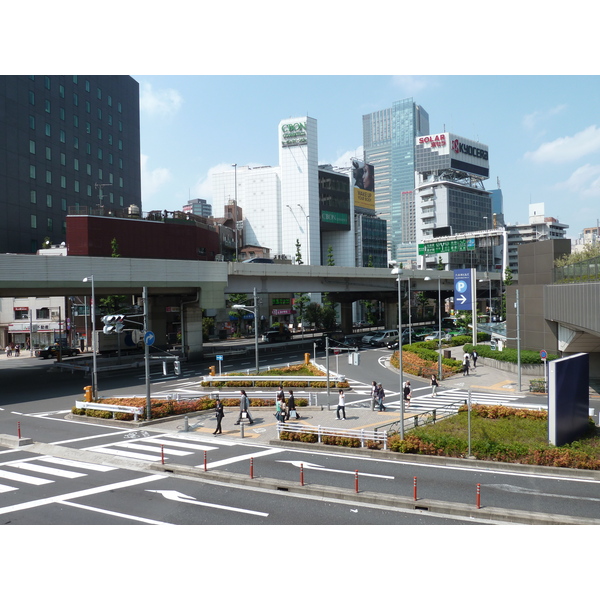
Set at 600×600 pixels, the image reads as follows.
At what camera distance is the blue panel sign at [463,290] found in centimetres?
5012

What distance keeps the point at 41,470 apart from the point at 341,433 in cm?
1180

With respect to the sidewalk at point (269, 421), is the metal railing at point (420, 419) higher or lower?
higher

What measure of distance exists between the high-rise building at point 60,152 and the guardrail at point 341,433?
49237 mm

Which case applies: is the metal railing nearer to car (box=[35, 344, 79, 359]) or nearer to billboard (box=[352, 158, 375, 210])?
car (box=[35, 344, 79, 359])

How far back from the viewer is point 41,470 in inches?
786

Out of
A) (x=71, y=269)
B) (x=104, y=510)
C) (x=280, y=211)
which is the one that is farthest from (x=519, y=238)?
(x=104, y=510)

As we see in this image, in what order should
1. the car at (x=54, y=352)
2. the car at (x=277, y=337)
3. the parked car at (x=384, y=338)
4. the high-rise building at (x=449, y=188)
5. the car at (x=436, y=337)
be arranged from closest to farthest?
the car at (x=436, y=337) → the car at (x=54, y=352) → the parked car at (x=384, y=338) → the car at (x=277, y=337) → the high-rise building at (x=449, y=188)

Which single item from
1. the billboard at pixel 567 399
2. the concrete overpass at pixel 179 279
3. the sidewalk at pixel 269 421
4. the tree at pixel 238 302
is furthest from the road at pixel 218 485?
the tree at pixel 238 302

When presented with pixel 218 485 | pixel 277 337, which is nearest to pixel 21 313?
pixel 277 337

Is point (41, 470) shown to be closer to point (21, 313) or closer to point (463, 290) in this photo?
point (463, 290)

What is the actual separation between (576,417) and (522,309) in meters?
25.9

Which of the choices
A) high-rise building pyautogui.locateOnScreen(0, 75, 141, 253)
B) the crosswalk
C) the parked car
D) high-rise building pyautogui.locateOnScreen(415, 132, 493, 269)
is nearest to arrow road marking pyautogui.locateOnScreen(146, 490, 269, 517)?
the crosswalk

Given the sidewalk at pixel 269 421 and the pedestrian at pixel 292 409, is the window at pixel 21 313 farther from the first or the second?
the pedestrian at pixel 292 409

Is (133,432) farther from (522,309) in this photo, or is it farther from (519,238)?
(519,238)
